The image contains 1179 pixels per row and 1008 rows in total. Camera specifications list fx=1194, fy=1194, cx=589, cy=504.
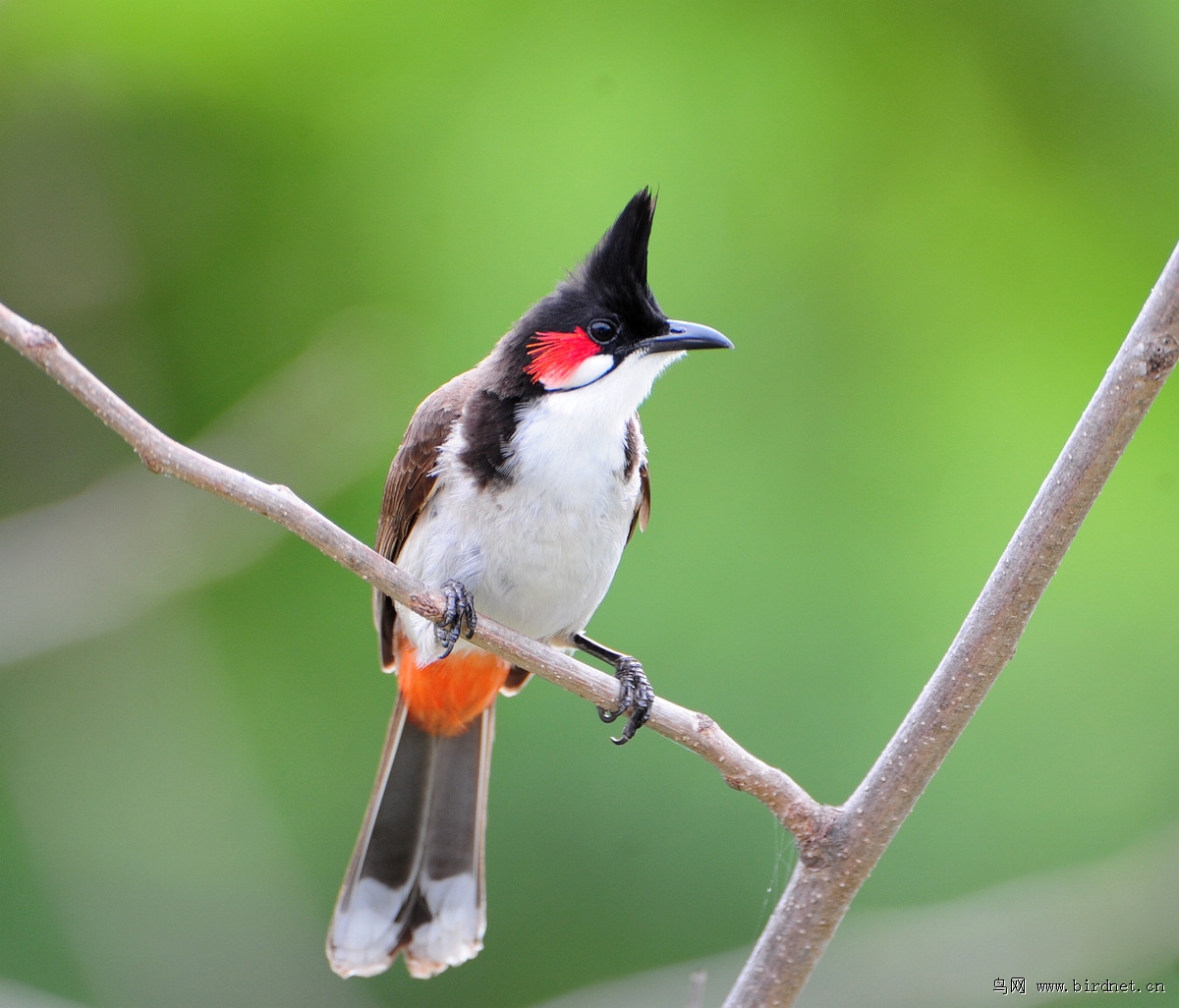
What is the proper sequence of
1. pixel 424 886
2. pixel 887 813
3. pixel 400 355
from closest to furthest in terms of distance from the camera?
pixel 887 813 < pixel 424 886 < pixel 400 355

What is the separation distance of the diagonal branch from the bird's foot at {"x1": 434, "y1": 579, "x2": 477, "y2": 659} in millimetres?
204

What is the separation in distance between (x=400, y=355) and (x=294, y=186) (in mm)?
636

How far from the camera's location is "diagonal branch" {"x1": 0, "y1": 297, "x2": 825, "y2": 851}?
123 cm

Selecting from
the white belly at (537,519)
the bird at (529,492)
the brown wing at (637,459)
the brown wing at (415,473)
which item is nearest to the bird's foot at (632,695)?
the bird at (529,492)

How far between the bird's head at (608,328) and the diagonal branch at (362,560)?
55cm

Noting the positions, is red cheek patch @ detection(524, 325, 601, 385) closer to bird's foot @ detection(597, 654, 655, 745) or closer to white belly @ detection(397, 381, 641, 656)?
white belly @ detection(397, 381, 641, 656)

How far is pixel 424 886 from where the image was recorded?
2469 millimetres

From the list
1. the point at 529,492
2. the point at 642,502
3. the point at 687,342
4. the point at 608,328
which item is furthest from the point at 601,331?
the point at 642,502

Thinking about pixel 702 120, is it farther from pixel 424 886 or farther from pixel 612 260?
pixel 424 886

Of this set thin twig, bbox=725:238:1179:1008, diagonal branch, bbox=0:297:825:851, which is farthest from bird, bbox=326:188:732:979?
thin twig, bbox=725:238:1179:1008

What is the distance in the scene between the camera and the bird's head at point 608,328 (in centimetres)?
204

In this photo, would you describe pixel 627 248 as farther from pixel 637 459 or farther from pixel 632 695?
pixel 632 695

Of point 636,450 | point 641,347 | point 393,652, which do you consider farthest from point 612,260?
point 393,652

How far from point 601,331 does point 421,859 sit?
1191 millimetres
